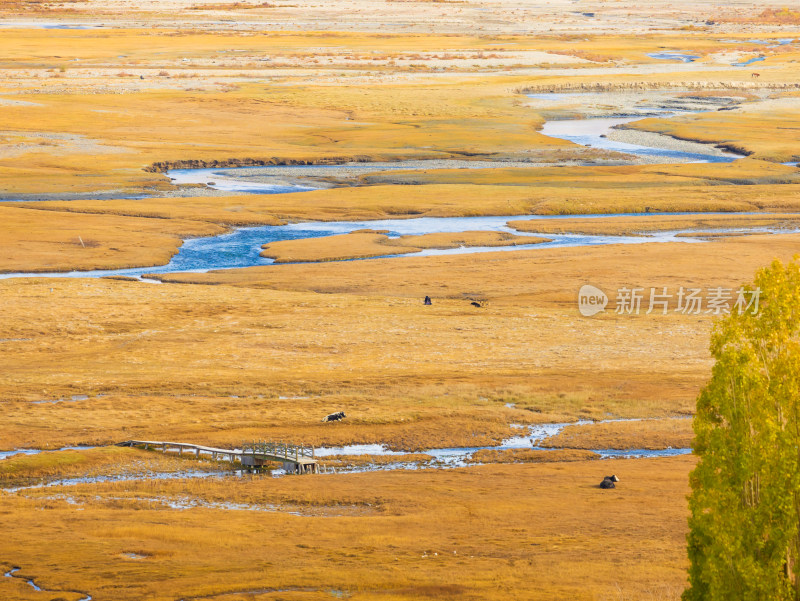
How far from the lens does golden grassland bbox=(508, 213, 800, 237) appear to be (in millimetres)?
77625

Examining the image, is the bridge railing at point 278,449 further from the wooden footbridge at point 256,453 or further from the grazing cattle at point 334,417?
the grazing cattle at point 334,417

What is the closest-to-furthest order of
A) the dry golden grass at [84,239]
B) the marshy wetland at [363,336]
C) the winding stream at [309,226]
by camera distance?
the marshy wetland at [363,336], the dry golden grass at [84,239], the winding stream at [309,226]

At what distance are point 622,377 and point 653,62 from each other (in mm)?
146556

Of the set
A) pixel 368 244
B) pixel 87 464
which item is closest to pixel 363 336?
pixel 87 464

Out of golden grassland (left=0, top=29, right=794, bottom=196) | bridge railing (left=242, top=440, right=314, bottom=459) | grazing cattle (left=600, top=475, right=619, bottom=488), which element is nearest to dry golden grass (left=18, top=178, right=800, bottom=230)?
golden grassland (left=0, top=29, right=794, bottom=196)

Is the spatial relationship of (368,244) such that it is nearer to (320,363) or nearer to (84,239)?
(84,239)

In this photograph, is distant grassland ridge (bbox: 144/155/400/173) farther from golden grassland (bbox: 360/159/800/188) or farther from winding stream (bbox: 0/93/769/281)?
golden grassland (bbox: 360/159/800/188)

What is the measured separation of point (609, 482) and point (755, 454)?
16.8 meters

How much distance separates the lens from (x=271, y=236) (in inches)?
3004

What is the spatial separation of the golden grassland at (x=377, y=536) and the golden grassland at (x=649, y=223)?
4350cm

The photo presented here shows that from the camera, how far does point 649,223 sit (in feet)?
259

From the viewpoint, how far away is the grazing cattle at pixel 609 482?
3288 centimetres

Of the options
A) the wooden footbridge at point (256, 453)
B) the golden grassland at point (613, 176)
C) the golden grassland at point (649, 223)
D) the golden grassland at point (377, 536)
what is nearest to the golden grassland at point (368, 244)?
the golden grassland at point (649, 223)

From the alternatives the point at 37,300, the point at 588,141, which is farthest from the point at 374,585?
the point at 588,141
